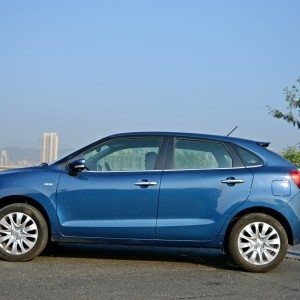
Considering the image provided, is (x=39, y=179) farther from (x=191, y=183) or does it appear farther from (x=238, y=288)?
(x=238, y=288)

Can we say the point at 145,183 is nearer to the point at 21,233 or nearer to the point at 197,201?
the point at 197,201

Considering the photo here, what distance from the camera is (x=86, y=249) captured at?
28.0 feet

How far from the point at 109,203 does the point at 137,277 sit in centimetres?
102

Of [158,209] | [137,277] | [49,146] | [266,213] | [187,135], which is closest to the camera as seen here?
[137,277]

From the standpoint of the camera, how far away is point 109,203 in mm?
7199

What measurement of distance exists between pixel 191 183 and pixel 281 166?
3.82 ft

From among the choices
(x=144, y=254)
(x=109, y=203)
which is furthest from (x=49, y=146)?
(x=109, y=203)

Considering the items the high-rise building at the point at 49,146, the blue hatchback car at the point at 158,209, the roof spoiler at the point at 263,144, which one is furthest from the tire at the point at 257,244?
the high-rise building at the point at 49,146

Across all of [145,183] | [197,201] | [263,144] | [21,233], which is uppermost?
[263,144]

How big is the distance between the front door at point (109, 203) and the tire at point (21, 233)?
279 millimetres

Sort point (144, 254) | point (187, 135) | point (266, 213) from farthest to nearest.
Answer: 1. point (144, 254)
2. point (187, 135)
3. point (266, 213)

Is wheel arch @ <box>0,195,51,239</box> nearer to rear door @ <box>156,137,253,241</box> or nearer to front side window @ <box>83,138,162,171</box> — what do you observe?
front side window @ <box>83,138,162,171</box>

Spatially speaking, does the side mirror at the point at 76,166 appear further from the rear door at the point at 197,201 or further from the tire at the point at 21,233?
the rear door at the point at 197,201

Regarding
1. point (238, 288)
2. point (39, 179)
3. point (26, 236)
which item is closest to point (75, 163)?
point (39, 179)
